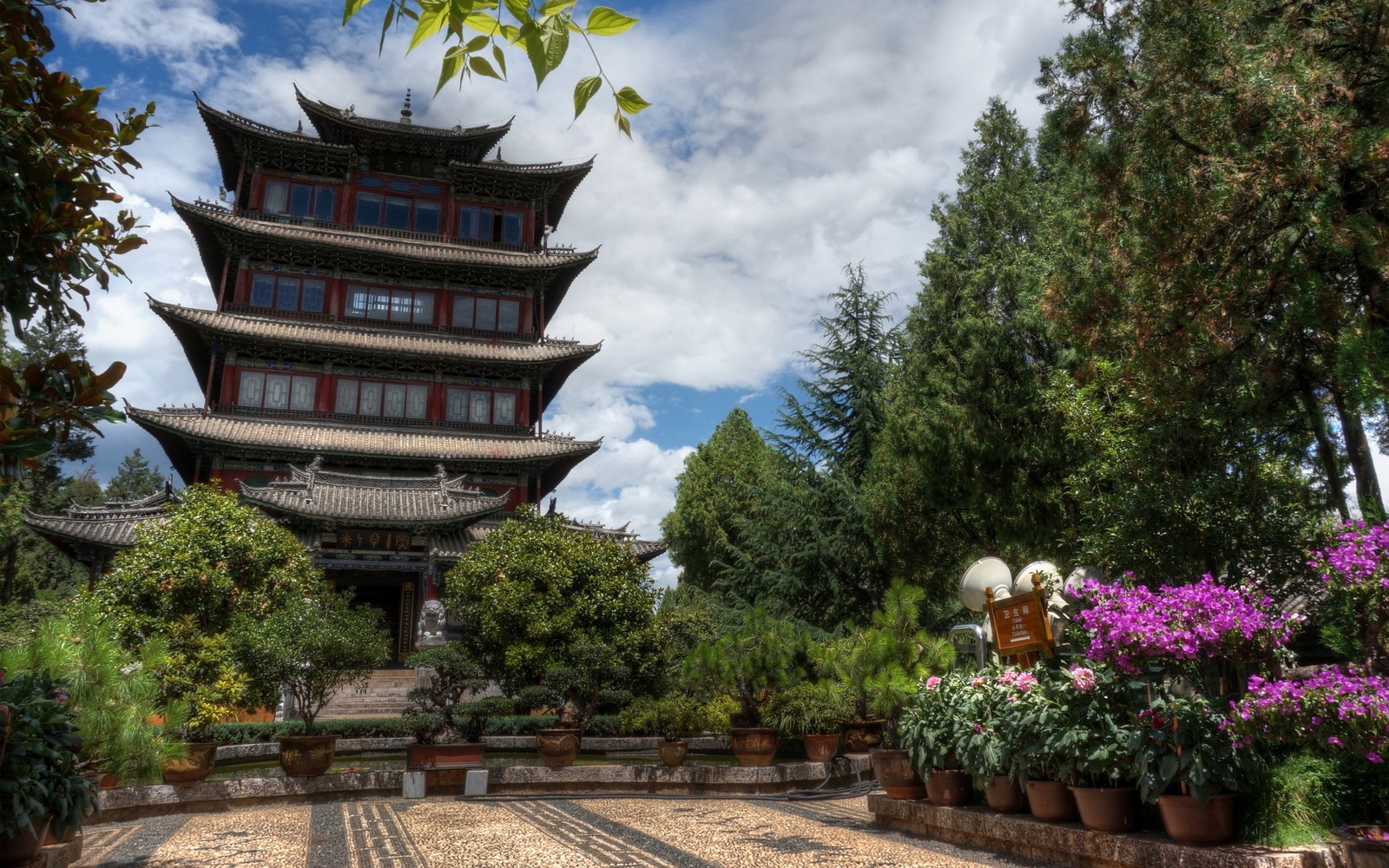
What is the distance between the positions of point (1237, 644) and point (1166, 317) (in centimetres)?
324

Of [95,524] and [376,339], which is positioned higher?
[376,339]

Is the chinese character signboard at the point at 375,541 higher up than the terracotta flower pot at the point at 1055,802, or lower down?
higher up

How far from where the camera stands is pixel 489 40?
2.01m

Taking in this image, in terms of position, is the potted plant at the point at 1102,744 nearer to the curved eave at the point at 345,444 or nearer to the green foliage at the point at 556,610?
the green foliage at the point at 556,610

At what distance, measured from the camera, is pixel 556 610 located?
1387 centimetres

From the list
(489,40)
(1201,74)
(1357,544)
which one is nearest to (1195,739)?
(1357,544)

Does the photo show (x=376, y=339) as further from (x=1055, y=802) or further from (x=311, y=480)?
(x=1055, y=802)

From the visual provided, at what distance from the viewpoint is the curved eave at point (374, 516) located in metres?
20.0

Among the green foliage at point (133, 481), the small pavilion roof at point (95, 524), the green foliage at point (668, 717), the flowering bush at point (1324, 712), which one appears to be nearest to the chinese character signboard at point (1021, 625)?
the flowering bush at point (1324, 712)

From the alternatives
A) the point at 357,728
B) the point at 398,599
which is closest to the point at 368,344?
the point at 398,599

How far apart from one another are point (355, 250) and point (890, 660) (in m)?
21.3

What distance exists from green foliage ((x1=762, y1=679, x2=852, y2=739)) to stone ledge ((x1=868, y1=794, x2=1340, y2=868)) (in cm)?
275

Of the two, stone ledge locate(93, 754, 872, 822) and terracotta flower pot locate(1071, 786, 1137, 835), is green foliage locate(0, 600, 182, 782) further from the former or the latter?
terracotta flower pot locate(1071, 786, 1137, 835)

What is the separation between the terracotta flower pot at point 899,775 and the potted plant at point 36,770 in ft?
20.3
